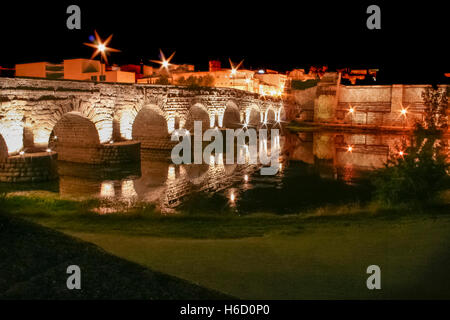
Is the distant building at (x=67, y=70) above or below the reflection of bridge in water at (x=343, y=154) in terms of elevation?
above

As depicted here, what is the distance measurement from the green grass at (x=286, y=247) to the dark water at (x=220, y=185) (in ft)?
6.43

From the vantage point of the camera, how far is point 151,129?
2398 cm

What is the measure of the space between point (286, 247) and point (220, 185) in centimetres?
834

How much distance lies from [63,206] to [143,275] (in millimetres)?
7205

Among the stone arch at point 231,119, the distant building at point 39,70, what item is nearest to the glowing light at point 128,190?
the distant building at point 39,70

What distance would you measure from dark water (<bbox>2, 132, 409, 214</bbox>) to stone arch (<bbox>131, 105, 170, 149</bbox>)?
1.99m

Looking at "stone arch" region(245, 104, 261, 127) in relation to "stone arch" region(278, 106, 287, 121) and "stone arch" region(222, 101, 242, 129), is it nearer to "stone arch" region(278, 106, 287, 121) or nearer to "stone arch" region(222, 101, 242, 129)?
"stone arch" region(222, 101, 242, 129)

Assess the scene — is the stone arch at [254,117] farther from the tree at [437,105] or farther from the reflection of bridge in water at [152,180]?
the reflection of bridge in water at [152,180]

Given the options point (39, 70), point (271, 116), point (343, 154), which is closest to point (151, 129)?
point (343, 154)

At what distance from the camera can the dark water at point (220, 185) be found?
11.8 meters

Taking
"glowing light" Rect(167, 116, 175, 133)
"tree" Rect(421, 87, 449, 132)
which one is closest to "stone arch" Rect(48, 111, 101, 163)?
"glowing light" Rect(167, 116, 175, 133)

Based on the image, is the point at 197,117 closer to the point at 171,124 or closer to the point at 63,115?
the point at 171,124

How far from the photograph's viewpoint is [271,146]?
2736 cm
